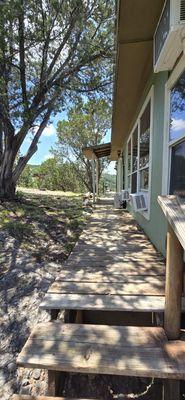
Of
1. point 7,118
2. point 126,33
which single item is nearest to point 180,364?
point 126,33

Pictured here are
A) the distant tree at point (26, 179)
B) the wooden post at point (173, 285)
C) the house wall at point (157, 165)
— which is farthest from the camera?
the distant tree at point (26, 179)

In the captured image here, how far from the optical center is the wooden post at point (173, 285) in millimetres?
1779

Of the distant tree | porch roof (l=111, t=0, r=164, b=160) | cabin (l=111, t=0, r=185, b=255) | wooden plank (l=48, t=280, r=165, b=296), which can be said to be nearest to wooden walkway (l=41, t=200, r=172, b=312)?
wooden plank (l=48, t=280, r=165, b=296)

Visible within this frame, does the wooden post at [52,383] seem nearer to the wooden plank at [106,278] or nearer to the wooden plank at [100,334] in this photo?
the wooden plank at [100,334]

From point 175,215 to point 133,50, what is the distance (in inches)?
116

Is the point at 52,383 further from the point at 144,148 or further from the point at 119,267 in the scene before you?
the point at 144,148

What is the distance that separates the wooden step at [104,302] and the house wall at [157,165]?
45.5 inches

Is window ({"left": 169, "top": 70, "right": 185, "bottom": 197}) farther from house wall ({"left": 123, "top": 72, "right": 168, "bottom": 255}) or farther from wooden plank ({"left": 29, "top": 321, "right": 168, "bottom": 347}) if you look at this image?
wooden plank ({"left": 29, "top": 321, "right": 168, "bottom": 347})

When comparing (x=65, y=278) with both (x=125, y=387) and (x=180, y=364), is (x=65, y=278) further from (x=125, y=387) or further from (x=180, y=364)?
(x=180, y=364)

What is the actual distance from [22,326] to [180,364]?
5.65 feet

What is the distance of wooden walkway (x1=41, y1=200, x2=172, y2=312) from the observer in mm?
2236

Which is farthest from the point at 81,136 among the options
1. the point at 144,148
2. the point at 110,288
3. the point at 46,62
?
the point at 110,288

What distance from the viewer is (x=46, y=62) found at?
7.92 metres

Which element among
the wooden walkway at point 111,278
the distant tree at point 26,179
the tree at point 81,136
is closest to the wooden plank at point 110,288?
the wooden walkway at point 111,278
